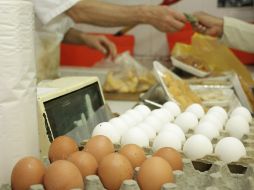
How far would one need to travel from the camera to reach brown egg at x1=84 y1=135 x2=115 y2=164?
77 centimetres

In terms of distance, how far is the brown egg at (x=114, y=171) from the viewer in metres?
0.68

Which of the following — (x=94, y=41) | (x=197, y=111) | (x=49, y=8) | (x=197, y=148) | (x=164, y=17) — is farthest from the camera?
(x=94, y=41)

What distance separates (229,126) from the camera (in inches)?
41.2

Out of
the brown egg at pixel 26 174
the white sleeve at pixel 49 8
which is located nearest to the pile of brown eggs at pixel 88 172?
the brown egg at pixel 26 174

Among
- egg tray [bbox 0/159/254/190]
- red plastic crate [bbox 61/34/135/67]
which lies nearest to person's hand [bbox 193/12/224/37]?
red plastic crate [bbox 61/34/135/67]

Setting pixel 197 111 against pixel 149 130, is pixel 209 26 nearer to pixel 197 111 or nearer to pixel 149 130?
pixel 197 111

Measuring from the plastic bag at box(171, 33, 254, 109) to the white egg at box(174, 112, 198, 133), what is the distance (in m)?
1.09

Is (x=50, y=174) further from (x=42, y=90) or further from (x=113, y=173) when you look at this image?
(x=42, y=90)

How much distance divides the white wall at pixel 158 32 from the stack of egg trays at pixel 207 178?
2272 mm

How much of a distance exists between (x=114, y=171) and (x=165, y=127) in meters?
0.33

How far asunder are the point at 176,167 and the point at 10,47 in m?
0.36

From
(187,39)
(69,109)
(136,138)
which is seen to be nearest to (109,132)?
(136,138)

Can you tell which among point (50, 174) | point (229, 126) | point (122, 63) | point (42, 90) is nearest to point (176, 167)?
point (50, 174)

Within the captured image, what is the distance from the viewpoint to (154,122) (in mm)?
Result: 1062
